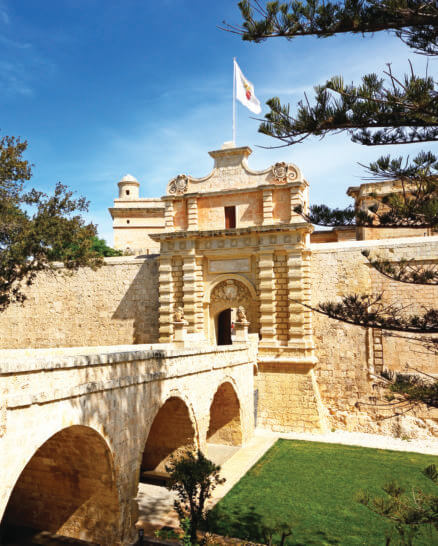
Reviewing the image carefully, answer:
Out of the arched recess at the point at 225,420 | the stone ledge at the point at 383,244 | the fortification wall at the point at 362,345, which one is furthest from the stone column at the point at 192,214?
the arched recess at the point at 225,420

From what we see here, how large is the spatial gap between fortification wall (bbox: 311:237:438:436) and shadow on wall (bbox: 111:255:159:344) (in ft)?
20.7

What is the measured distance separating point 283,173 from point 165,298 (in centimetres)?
639

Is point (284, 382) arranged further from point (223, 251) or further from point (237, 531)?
point (237, 531)

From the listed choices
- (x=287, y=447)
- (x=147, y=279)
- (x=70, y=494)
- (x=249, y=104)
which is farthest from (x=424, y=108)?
(x=147, y=279)

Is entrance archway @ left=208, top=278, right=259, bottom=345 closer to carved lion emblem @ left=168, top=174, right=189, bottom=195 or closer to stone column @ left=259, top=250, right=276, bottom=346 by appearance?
stone column @ left=259, top=250, right=276, bottom=346

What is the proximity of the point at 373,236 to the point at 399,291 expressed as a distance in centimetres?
448

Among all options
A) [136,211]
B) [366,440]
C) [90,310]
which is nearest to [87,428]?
[366,440]

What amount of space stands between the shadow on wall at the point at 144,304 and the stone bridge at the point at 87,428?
7.53m

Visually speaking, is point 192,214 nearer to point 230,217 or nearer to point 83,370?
point 230,217

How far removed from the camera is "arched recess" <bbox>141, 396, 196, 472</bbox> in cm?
1092

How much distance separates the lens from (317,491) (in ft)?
35.7

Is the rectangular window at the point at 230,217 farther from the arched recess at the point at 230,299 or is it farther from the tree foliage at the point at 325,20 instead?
the tree foliage at the point at 325,20

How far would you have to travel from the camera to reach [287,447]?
14.2 m

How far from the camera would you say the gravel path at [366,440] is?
1448cm
